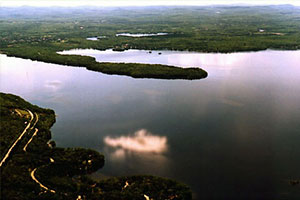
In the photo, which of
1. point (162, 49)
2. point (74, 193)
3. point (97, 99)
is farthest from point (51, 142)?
point (162, 49)

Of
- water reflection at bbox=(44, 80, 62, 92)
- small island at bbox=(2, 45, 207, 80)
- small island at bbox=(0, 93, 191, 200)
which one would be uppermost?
small island at bbox=(2, 45, 207, 80)

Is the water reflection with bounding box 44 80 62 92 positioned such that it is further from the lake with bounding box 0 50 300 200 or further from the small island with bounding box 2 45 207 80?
the small island with bounding box 2 45 207 80

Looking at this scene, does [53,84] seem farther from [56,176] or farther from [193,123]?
[56,176]

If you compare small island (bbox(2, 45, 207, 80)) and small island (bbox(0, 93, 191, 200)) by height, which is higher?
small island (bbox(2, 45, 207, 80))

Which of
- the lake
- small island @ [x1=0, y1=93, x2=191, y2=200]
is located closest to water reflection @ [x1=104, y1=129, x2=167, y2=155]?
the lake

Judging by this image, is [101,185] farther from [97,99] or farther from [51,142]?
[97,99]

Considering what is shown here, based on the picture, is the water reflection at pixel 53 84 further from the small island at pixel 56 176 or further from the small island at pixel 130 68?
the small island at pixel 56 176

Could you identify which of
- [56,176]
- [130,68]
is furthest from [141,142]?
[130,68]
